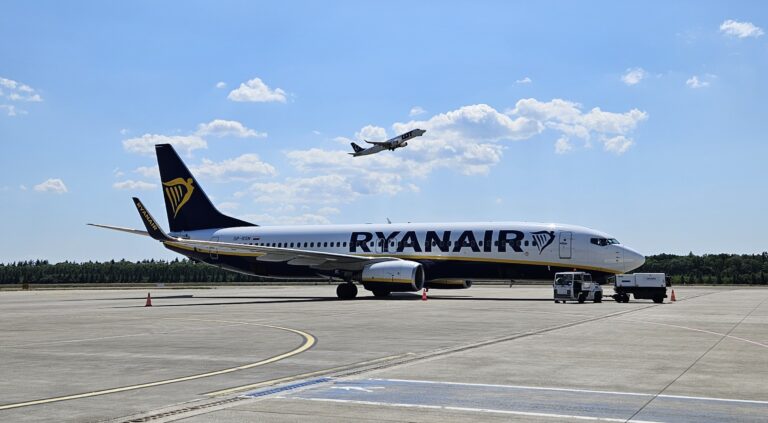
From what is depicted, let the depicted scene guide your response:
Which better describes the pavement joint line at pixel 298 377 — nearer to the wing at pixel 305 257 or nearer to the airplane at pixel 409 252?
the airplane at pixel 409 252

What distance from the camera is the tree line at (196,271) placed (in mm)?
100750

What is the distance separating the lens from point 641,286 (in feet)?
138

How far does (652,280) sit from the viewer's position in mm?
41531

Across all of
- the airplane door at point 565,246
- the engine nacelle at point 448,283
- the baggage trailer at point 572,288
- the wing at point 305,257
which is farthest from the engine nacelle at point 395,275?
the airplane door at point 565,246

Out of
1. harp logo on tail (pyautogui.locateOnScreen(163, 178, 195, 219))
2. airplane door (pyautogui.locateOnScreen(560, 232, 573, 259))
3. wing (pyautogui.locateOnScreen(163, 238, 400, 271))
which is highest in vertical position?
harp logo on tail (pyautogui.locateOnScreen(163, 178, 195, 219))

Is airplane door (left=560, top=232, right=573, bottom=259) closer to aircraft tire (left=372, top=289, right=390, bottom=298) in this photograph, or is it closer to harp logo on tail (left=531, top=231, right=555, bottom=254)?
harp logo on tail (left=531, top=231, right=555, bottom=254)

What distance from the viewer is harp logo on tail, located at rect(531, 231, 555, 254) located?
43375mm

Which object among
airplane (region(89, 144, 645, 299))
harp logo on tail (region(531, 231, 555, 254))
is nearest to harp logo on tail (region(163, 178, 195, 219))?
airplane (region(89, 144, 645, 299))

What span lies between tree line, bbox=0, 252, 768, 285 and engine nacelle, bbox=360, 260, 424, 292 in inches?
2247

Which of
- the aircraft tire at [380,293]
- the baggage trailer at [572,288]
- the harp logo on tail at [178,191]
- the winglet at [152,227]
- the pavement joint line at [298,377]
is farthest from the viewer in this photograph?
the harp logo on tail at [178,191]

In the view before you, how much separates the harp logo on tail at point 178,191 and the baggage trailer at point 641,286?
102 ft

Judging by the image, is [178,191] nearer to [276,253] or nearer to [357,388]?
[276,253]

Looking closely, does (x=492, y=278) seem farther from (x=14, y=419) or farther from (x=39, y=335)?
(x=14, y=419)

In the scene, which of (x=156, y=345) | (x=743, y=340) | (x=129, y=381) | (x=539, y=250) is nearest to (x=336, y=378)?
(x=129, y=381)
